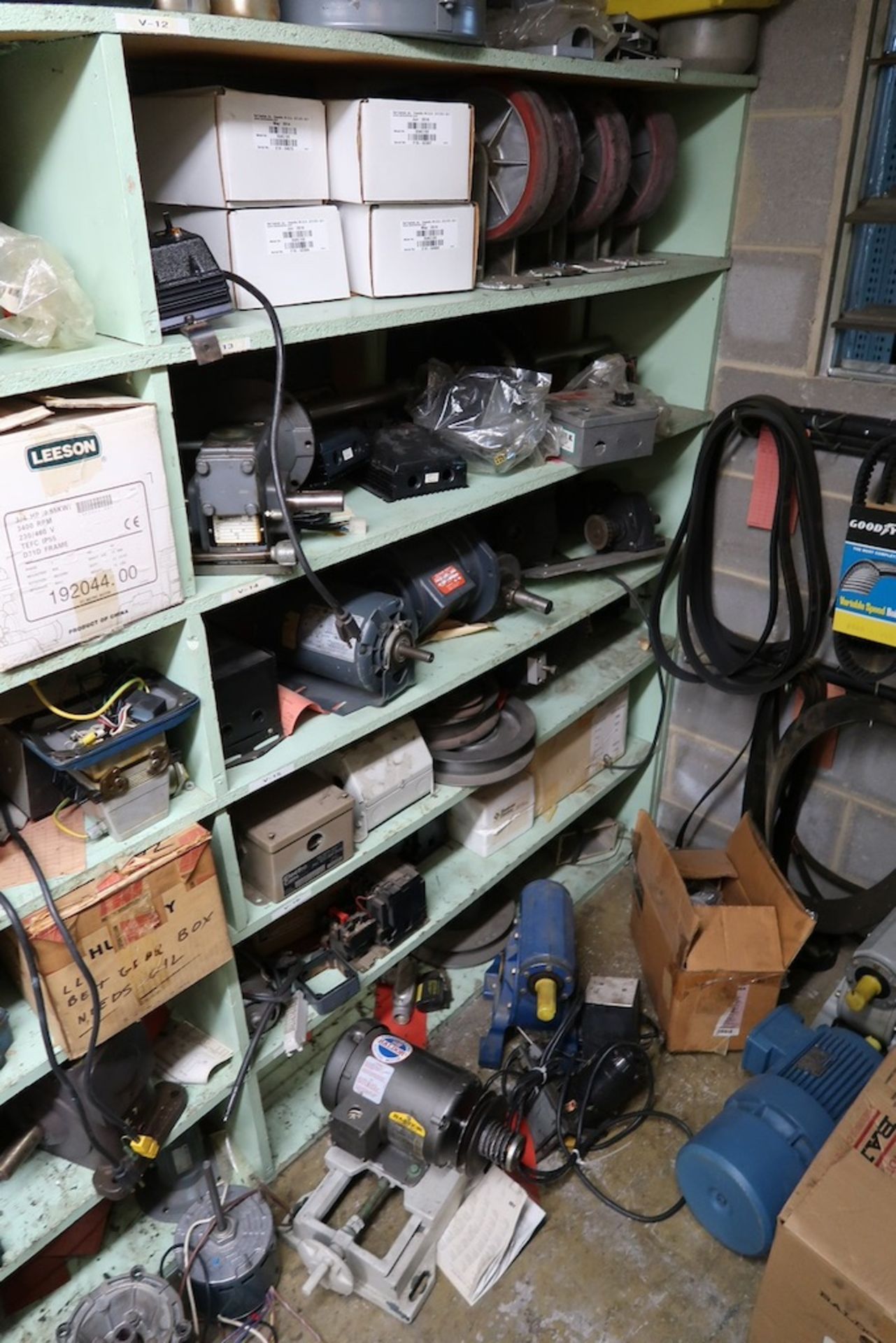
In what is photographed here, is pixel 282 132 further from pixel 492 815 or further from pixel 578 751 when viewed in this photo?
pixel 578 751

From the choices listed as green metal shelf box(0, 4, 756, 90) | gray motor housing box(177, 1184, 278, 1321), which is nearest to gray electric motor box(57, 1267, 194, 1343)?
gray motor housing box(177, 1184, 278, 1321)

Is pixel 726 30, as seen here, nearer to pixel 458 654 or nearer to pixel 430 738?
pixel 458 654

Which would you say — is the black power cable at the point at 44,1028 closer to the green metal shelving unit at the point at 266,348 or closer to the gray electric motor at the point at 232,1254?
the green metal shelving unit at the point at 266,348

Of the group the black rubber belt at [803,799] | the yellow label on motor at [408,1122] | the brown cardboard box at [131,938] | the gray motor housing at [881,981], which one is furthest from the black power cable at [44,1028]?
the black rubber belt at [803,799]

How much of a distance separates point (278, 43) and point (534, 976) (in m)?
1.62

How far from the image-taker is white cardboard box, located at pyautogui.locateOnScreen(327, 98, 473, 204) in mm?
1267

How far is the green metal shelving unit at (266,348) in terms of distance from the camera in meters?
1.02

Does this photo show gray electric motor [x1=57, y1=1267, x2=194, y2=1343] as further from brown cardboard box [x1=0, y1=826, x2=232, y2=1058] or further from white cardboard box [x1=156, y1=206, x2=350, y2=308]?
white cardboard box [x1=156, y1=206, x2=350, y2=308]

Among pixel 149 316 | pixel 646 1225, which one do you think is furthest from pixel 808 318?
pixel 646 1225

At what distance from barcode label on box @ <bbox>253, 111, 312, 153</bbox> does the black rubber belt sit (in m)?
1.47

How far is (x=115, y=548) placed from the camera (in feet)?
3.61

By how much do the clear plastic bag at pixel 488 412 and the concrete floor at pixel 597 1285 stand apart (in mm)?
1351

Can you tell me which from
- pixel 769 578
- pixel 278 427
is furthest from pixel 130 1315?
pixel 769 578

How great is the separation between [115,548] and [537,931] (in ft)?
4.13
